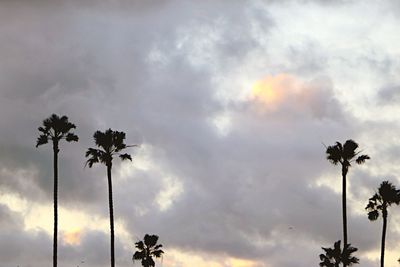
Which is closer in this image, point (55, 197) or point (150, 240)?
point (55, 197)

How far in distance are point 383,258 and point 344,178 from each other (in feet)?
33.0

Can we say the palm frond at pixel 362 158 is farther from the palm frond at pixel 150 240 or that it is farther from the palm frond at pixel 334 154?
the palm frond at pixel 150 240

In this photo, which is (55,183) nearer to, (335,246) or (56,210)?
(56,210)

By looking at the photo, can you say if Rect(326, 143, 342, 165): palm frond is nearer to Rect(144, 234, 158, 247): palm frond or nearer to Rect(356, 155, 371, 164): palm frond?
Rect(356, 155, 371, 164): palm frond

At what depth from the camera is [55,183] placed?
89.3 m

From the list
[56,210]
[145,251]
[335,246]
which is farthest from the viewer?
[145,251]

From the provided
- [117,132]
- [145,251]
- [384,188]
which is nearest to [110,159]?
[117,132]

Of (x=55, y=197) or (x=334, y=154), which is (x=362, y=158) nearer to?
(x=334, y=154)

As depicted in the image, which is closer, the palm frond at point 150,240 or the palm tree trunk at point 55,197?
the palm tree trunk at point 55,197

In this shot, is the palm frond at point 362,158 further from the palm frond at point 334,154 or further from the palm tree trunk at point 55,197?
the palm tree trunk at point 55,197

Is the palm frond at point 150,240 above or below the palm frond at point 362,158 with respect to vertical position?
below

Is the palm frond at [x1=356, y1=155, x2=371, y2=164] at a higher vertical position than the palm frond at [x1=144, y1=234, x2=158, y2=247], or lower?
higher

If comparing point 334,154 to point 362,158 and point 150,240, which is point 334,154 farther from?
point 150,240

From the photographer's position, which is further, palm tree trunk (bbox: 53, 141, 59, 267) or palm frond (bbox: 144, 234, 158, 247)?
palm frond (bbox: 144, 234, 158, 247)
